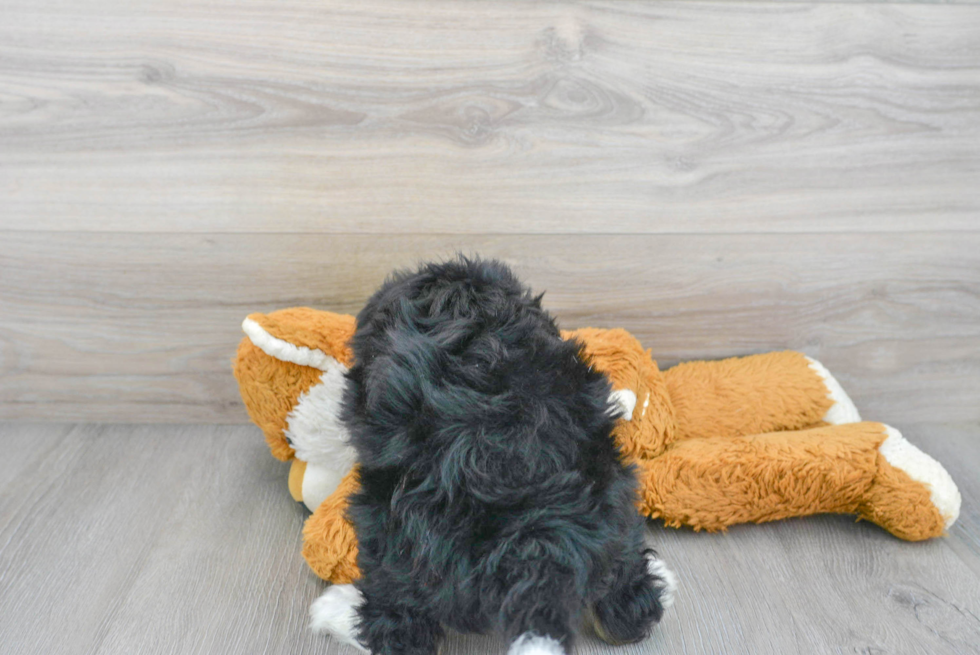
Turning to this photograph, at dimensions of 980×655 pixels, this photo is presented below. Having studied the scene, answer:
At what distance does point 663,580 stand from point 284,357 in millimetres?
521

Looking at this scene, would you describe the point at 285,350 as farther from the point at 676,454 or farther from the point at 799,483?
the point at 799,483

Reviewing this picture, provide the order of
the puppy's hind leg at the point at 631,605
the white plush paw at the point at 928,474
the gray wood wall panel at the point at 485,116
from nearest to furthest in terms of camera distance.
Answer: the puppy's hind leg at the point at 631,605, the white plush paw at the point at 928,474, the gray wood wall panel at the point at 485,116

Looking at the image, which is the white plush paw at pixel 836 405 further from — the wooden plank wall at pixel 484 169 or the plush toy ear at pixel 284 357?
the plush toy ear at pixel 284 357

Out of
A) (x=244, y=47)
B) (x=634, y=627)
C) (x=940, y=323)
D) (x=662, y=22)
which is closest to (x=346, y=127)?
(x=244, y=47)

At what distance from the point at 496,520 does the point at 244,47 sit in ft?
2.46

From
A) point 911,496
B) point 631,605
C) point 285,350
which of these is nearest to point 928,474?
point 911,496

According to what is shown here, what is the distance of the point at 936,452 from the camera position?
1082mm

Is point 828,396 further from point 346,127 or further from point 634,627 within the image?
point 346,127

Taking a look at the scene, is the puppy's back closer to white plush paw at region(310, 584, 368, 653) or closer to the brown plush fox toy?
white plush paw at region(310, 584, 368, 653)

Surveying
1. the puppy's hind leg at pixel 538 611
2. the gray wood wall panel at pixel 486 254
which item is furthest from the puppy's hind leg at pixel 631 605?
the gray wood wall panel at pixel 486 254

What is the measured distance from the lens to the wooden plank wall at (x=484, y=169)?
0.95 m

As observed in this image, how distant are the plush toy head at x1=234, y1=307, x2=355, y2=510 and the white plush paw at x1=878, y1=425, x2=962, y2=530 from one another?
0.69 metres

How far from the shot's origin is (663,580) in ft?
2.31

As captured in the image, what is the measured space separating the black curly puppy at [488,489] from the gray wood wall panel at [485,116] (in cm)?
39
